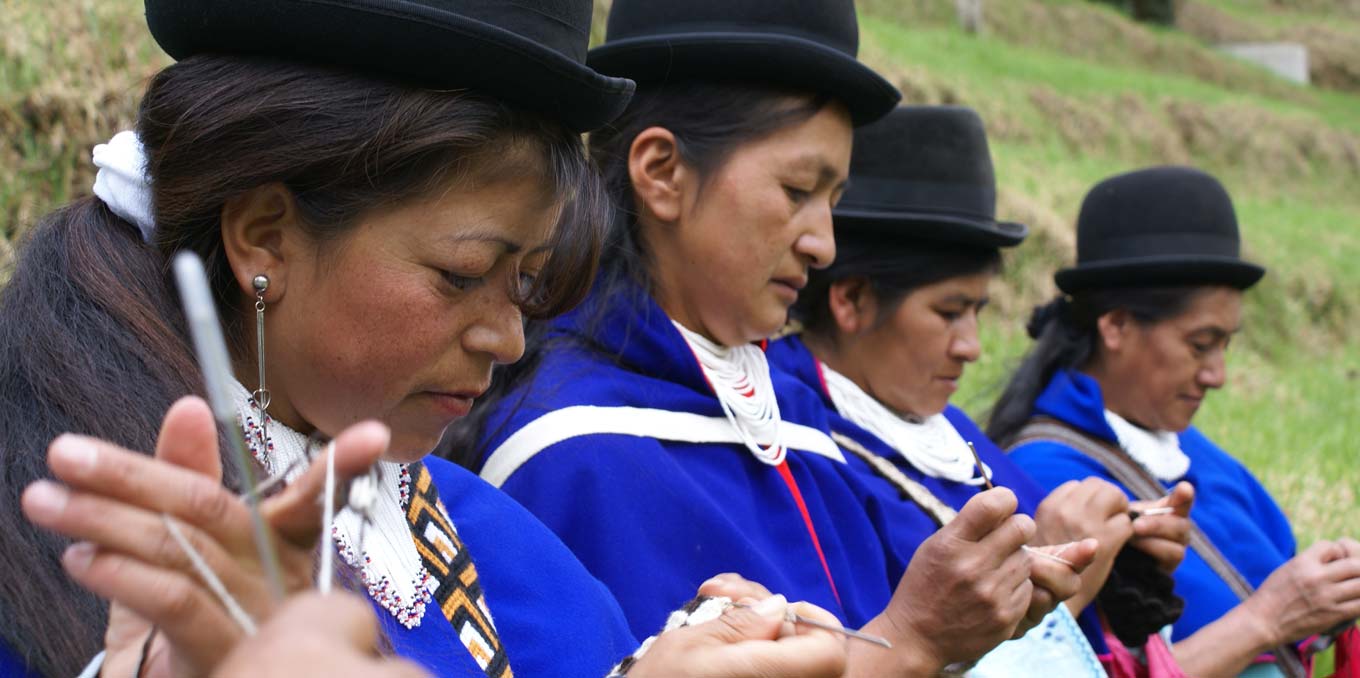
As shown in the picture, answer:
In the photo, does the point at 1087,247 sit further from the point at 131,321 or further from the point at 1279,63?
the point at 1279,63

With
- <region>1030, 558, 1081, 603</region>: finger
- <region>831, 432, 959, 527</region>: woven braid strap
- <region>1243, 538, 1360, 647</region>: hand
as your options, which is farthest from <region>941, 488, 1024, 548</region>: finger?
<region>1243, 538, 1360, 647</region>: hand

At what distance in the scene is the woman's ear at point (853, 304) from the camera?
3514 mm

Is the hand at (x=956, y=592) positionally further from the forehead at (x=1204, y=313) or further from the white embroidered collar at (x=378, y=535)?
the forehead at (x=1204, y=313)

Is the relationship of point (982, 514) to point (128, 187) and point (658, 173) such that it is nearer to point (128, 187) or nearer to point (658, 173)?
point (658, 173)

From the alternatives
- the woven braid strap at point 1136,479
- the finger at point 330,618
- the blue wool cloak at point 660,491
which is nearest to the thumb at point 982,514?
the blue wool cloak at point 660,491

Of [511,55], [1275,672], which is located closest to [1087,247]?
[1275,672]

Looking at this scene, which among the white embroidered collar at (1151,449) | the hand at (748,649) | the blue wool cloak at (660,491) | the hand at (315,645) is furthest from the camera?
the white embroidered collar at (1151,449)

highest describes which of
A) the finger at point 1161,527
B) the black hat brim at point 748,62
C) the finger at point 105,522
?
the finger at point 105,522

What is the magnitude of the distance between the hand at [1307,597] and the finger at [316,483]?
313 centimetres

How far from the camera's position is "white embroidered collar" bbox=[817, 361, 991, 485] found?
3.40 metres

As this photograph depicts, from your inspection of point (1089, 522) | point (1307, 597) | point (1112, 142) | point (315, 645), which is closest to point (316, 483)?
point (315, 645)

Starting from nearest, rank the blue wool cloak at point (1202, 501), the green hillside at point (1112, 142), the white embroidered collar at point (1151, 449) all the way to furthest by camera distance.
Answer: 1. the blue wool cloak at point (1202, 501)
2. the white embroidered collar at point (1151, 449)
3. the green hillside at point (1112, 142)

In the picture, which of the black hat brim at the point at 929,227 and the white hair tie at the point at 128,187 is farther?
the black hat brim at the point at 929,227

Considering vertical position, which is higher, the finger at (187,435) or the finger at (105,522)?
the finger at (187,435)
